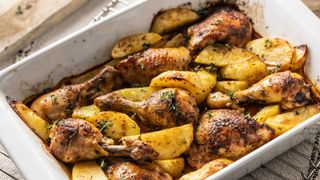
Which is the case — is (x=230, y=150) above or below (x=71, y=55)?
below

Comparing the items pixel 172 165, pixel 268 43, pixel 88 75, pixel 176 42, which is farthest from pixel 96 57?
pixel 268 43

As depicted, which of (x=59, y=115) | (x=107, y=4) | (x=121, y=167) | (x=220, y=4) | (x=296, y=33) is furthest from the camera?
(x=107, y=4)

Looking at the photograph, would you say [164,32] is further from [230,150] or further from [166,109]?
[230,150]

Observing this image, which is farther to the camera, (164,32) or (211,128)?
(164,32)

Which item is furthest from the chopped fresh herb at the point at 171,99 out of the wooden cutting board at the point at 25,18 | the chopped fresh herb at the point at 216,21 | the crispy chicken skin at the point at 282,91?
the wooden cutting board at the point at 25,18

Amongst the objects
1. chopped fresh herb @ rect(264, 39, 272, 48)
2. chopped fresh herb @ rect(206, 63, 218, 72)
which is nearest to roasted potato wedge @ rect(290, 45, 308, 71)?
chopped fresh herb @ rect(264, 39, 272, 48)

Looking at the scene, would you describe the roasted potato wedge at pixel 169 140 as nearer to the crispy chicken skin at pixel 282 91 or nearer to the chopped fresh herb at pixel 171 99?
the chopped fresh herb at pixel 171 99

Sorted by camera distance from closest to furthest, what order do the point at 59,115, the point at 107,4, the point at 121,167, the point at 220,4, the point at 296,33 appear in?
1. the point at 121,167
2. the point at 59,115
3. the point at 296,33
4. the point at 220,4
5. the point at 107,4

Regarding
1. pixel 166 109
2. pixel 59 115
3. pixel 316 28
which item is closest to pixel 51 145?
pixel 59 115

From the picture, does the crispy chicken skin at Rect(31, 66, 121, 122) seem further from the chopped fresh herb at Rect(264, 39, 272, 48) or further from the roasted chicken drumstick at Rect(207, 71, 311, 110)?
the chopped fresh herb at Rect(264, 39, 272, 48)
